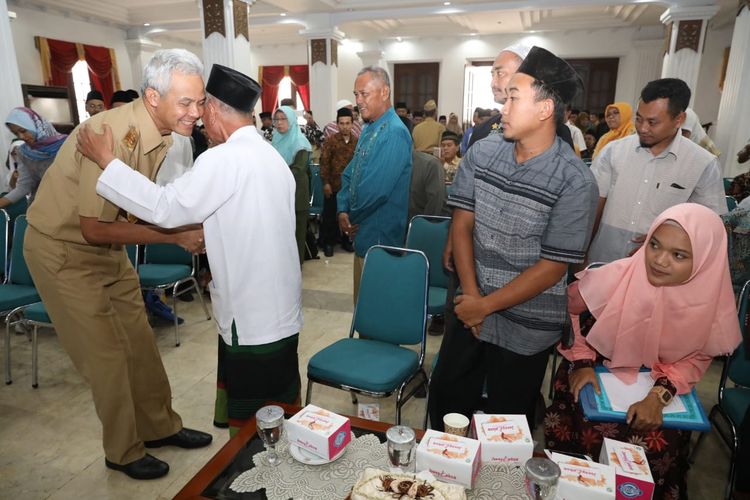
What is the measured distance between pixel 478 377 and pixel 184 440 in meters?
1.39

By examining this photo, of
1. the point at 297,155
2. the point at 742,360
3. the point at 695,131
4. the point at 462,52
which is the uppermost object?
the point at 462,52

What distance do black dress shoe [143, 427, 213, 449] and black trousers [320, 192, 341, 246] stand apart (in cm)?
338

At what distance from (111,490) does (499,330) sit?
1.70 m

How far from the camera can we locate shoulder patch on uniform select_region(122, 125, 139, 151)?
66.0 inches

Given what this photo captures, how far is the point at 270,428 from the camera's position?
1217 millimetres

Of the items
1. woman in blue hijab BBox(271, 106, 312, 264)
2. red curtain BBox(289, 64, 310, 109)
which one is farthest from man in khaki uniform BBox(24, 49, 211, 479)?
red curtain BBox(289, 64, 310, 109)

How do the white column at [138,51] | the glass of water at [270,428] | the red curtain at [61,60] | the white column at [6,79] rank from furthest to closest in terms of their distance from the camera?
the white column at [138,51] < the red curtain at [61,60] < the white column at [6,79] < the glass of water at [270,428]

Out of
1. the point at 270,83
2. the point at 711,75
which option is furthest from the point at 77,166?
the point at 270,83

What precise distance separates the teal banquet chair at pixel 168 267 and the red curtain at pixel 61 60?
909 cm

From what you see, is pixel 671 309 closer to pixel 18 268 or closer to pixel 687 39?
pixel 18 268

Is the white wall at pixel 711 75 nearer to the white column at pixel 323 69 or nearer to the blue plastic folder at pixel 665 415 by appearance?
the white column at pixel 323 69

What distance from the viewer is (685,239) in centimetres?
152

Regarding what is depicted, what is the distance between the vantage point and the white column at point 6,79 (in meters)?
4.04

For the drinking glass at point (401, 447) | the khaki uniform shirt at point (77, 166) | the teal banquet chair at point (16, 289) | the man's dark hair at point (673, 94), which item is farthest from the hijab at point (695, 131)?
the teal banquet chair at point (16, 289)
